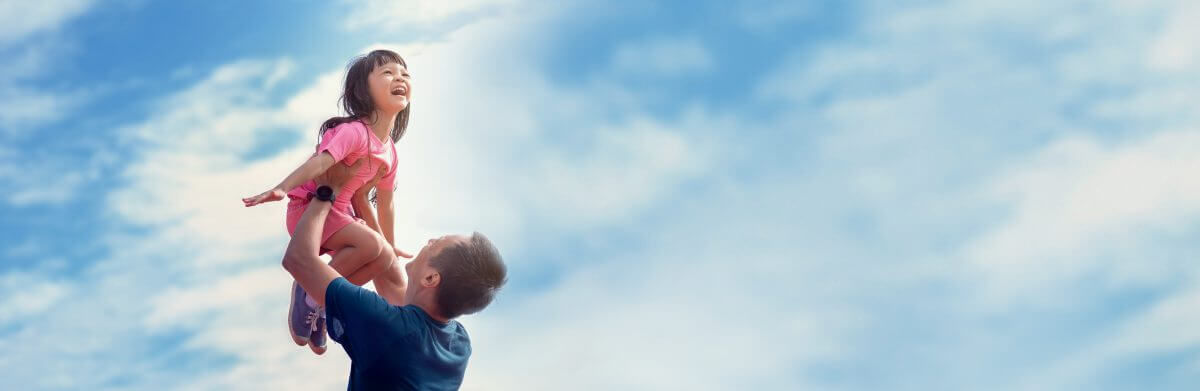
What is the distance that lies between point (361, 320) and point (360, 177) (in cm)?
187

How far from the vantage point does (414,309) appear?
15.8 ft

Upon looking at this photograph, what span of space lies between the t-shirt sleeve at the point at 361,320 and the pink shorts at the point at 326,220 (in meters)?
1.42

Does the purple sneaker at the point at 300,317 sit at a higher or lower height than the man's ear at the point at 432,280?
higher

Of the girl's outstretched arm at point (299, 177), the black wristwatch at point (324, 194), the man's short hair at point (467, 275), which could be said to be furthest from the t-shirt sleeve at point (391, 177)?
the man's short hair at point (467, 275)

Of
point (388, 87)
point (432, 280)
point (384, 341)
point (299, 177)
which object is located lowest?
point (384, 341)

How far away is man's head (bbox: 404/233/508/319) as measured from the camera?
15.8ft

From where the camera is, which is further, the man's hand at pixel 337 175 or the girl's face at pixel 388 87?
the girl's face at pixel 388 87

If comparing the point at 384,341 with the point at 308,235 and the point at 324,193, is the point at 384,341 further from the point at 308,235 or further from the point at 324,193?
the point at 324,193

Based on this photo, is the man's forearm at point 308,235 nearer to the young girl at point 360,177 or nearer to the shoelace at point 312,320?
the young girl at point 360,177

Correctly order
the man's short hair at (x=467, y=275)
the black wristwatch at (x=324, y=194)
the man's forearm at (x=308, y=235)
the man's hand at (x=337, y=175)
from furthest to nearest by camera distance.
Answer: the man's hand at (x=337, y=175) → the black wristwatch at (x=324, y=194) → the man's forearm at (x=308, y=235) → the man's short hair at (x=467, y=275)

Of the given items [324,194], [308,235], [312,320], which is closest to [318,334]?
[312,320]

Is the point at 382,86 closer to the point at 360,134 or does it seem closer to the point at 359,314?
the point at 360,134

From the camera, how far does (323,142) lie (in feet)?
19.8

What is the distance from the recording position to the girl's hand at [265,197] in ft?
17.9
